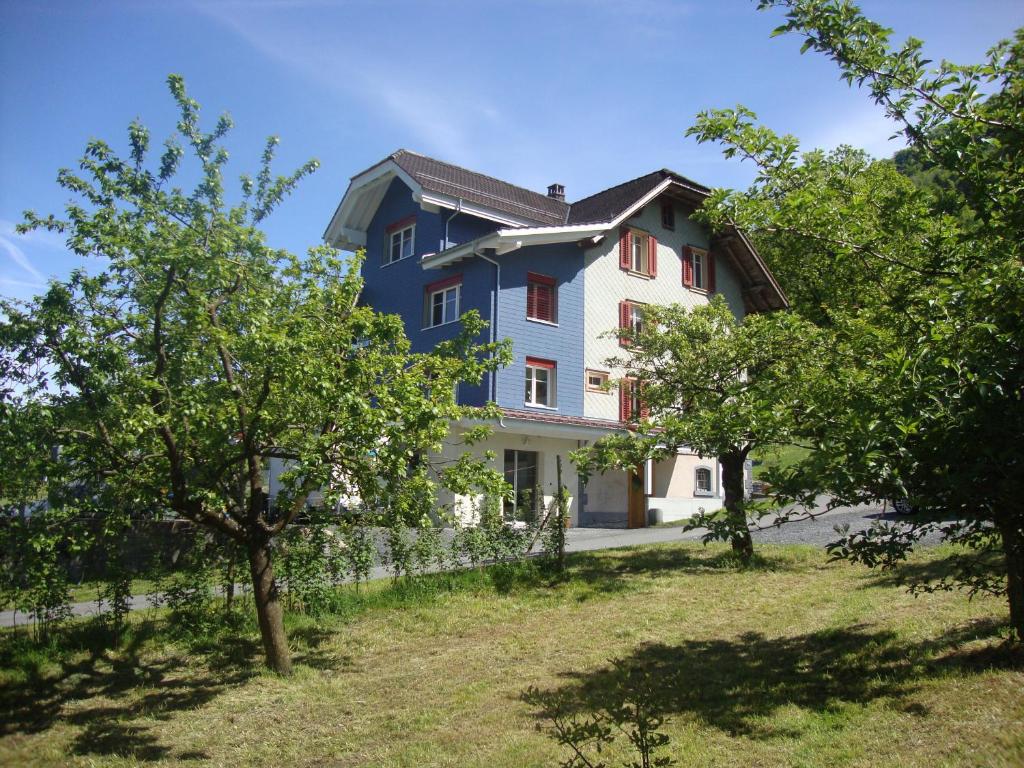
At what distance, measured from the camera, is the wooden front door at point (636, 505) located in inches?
1003

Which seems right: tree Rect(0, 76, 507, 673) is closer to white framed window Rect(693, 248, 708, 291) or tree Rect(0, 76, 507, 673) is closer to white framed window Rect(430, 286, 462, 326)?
white framed window Rect(430, 286, 462, 326)

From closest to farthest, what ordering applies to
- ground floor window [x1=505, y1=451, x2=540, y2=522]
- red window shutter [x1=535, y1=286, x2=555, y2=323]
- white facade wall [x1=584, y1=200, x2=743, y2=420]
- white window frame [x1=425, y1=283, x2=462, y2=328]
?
ground floor window [x1=505, y1=451, x2=540, y2=522] < white window frame [x1=425, y1=283, x2=462, y2=328] < red window shutter [x1=535, y1=286, x2=555, y2=323] < white facade wall [x1=584, y1=200, x2=743, y2=420]

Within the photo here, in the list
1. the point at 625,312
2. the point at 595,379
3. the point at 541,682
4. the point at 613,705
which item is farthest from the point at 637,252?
the point at 613,705

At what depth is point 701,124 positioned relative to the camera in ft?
22.4

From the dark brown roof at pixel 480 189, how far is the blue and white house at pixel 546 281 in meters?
0.09

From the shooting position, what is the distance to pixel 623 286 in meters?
27.0

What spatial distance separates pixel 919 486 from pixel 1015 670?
2937mm

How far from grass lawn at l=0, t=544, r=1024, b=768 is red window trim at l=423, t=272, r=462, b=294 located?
13.5 meters

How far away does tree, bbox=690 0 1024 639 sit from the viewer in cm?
476

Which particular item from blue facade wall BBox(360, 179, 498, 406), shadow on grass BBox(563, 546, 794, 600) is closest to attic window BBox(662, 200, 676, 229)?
blue facade wall BBox(360, 179, 498, 406)

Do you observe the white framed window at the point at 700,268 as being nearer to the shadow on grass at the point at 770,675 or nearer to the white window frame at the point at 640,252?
the white window frame at the point at 640,252

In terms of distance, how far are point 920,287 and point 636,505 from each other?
19.6 m

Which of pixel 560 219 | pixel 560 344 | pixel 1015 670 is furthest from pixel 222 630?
pixel 560 219

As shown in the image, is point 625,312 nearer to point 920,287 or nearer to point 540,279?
point 540,279
